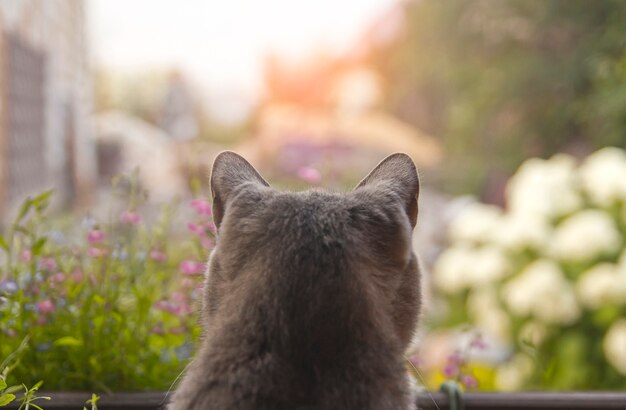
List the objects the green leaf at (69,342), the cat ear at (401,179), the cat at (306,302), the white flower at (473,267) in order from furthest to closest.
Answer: the white flower at (473,267) < the green leaf at (69,342) < the cat ear at (401,179) < the cat at (306,302)

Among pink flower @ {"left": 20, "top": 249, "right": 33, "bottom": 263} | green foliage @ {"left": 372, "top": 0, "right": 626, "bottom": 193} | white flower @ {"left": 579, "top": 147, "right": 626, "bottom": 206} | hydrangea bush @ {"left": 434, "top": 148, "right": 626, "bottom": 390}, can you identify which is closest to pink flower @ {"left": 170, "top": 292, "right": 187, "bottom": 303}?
pink flower @ {"left": 20, "top": 249, "right": 33, "bottom": 263}

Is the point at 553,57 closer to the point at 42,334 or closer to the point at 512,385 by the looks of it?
the point at 512,385

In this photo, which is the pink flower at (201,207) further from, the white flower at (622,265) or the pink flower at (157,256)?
the white flower at (622,265)

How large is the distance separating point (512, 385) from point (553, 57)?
4.29 metres

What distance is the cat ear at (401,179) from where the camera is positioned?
91cm

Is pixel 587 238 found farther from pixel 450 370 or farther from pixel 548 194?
pixel 450 370

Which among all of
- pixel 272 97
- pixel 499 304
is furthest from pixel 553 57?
pixel 272 97

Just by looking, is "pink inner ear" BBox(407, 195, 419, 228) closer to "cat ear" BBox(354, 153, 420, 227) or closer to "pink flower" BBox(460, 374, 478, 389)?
"cat ear" BBox(354, 153, 420, 227)

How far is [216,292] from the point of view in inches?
35.9

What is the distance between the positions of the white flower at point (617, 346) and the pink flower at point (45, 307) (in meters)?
1.78

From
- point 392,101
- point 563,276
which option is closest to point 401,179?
point 563,276

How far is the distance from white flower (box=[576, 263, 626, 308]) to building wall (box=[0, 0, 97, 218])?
343 centimetres

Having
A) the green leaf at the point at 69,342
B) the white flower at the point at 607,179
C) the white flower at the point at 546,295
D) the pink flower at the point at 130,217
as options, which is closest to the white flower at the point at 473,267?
the white flower at the point at 546,295

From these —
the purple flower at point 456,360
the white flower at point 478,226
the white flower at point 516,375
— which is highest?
the white flower at point 478,226
